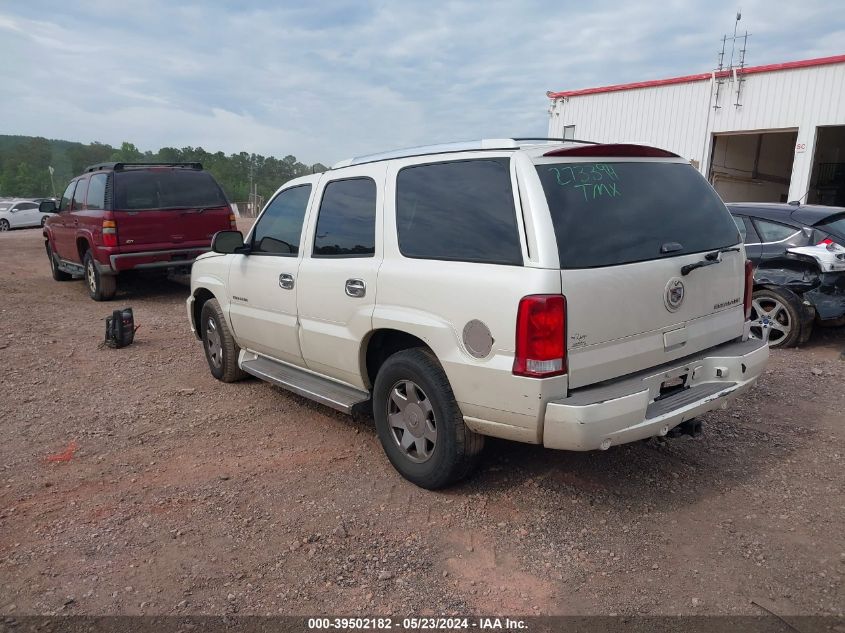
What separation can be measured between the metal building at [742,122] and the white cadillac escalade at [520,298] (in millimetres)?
13091

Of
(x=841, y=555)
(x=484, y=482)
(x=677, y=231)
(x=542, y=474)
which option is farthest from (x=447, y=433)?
(x=841, y=555)

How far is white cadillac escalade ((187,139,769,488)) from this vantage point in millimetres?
2965

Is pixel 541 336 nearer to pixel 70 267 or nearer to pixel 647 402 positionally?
pixel 647 402

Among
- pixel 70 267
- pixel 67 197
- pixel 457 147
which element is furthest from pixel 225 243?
pixel 67 197

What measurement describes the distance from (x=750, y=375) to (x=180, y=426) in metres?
3.99

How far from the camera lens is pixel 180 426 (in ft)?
15.9

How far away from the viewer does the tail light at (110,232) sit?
9.24 metres

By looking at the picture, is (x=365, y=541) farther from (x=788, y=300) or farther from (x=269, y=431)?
(x=788, y=300)

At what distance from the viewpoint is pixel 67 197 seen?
36.7 ft

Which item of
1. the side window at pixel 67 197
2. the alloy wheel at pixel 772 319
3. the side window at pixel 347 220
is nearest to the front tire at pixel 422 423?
the side window at pixel 347 220

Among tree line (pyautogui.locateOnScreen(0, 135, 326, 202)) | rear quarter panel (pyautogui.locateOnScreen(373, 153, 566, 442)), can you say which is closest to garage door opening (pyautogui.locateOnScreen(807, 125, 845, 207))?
rear quarter panel (pyautogui.locateOnScreen(373, 153, 566, 442))

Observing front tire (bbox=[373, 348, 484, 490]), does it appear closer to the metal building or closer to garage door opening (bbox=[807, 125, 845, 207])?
the metal building

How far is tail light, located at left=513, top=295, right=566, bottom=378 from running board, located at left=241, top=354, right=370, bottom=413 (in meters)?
1.44

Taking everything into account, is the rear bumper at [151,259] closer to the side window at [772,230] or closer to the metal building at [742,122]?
the side window at [772,230]
